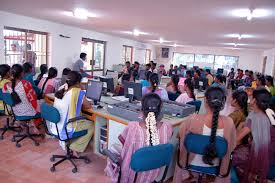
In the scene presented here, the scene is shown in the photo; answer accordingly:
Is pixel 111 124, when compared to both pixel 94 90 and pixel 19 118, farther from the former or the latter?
pixel 19 118

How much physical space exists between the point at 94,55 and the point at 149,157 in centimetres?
789

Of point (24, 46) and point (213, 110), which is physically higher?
point (24, 46)

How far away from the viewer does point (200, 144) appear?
6.30 ft

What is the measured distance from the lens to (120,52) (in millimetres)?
10656

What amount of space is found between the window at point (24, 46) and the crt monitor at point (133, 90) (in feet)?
12.0

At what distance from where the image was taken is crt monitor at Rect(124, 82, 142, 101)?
341 centimetres

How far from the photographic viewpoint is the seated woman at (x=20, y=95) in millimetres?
3278

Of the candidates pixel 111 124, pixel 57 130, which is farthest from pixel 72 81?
pixel 111 124

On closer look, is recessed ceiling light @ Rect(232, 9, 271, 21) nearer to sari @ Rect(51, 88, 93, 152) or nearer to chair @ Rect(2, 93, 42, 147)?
sari @ Rect(51, 88, 93, 152)

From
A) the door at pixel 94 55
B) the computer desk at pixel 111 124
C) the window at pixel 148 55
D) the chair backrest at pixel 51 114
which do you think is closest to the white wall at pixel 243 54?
the window at pixel 148 55

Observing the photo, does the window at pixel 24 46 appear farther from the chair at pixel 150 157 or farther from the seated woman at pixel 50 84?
the chair at pixel 150 157

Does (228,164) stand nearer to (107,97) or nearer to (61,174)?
(61,174)

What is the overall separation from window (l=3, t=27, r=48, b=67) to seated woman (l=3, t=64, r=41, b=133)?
2.63 metres

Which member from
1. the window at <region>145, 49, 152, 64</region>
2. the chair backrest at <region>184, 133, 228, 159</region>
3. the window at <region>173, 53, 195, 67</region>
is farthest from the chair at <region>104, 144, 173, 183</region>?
the window at <region>173, 53, 195, 67</region>
